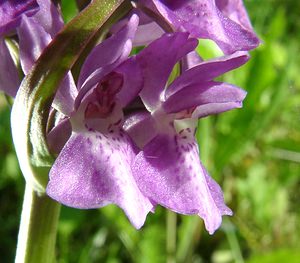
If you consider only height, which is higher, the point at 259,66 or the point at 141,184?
the point at 141,184

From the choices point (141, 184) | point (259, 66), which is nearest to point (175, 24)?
point (141, 184)

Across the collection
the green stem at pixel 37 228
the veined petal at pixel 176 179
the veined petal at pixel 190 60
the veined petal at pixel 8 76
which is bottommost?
the green stem at pixel 37 228

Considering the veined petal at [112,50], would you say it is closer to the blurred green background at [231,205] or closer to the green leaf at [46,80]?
the green leaf at [46,80]

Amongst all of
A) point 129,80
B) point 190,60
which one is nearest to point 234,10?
point 190,60

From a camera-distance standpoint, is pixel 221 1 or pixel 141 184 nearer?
pixel 141 184

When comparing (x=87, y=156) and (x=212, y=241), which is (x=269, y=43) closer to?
(x=212, y=241)

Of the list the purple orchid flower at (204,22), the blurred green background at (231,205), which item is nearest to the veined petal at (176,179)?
the purple orchid flower at (204,22)
